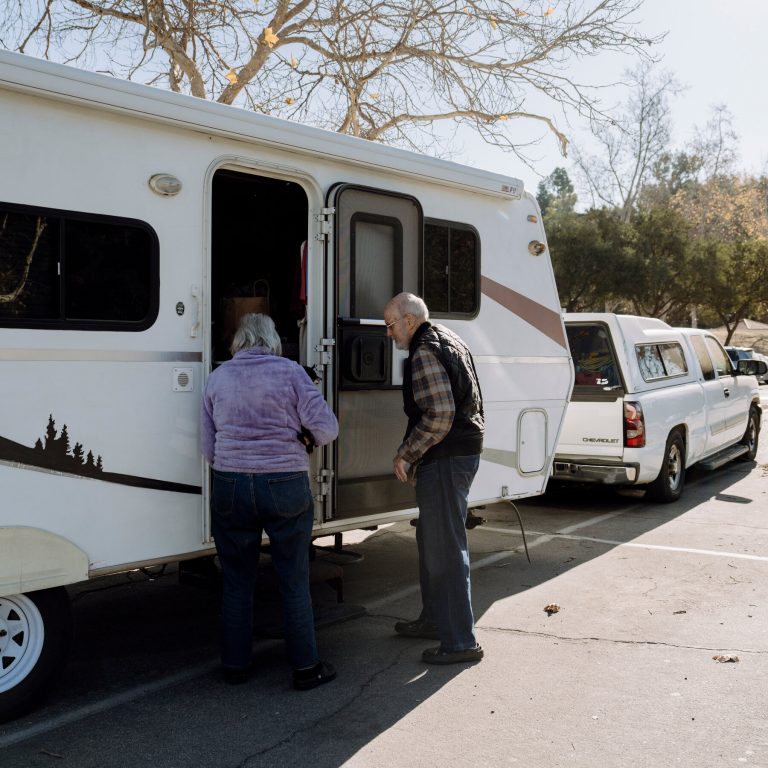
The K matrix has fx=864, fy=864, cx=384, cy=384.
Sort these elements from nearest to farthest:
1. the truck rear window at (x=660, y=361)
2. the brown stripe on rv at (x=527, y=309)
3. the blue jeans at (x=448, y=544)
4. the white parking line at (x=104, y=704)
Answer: the white parking line at (x=104, y=704), the blue jeans at (x=448, y=544), the brown stripe on rv at (x=527, y=309), the truck rear window at (x=660, y=361)

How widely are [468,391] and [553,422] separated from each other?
7.11 feet

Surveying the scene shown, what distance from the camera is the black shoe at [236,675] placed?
14.1ft

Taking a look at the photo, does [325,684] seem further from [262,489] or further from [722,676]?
[722,676]

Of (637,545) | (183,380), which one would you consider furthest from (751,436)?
(183,380)

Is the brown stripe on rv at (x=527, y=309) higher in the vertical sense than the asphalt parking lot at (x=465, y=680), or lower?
higher

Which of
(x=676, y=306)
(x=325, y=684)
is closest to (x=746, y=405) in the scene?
(x=325, y=684)

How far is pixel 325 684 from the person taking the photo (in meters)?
4.33

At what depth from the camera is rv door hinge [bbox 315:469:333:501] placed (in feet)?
16.1

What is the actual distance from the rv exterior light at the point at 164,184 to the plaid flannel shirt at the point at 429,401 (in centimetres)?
147

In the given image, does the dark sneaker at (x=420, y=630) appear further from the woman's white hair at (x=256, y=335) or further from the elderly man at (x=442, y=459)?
the woman's white hair at (x=256, y=335)

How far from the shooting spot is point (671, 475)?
8977mm

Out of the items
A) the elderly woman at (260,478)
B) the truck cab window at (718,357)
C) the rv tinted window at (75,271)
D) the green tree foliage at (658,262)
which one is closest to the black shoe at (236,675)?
the elderly woman at (260,478)

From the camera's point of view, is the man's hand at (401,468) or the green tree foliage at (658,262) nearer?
the man's hand at (401,468)

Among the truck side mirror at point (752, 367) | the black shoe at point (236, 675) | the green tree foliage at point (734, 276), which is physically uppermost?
the green tree foliage at point (734, 276)
